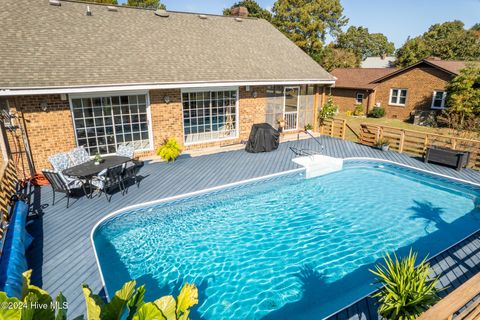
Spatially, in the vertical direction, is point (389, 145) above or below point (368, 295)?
above

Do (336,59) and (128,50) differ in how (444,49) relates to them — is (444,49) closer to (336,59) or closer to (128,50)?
(336,59)

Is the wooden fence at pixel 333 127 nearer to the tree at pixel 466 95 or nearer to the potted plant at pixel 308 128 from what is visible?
the potted plant at pixel 308 128

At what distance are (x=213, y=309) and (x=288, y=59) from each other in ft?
45.6

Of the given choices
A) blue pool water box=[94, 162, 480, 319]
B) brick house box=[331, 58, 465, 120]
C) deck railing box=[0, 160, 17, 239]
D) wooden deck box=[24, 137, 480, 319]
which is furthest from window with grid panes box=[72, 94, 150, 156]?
brick house box=[331, 58, 465, 120]

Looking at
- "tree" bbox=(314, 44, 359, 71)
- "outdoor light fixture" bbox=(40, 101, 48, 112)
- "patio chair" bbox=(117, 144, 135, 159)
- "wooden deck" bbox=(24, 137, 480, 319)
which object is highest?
"tree" bbox=(314, 44, 359, 71)

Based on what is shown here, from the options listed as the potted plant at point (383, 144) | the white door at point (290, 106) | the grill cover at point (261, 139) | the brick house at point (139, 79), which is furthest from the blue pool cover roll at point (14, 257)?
the potted plant at point (383, 144)

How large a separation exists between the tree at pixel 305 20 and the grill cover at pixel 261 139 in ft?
106

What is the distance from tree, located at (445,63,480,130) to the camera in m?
19.1

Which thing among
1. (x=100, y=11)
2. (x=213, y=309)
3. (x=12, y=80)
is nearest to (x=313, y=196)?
(x=213, y=309)

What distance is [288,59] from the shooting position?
1611 cm

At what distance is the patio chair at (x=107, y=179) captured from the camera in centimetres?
856

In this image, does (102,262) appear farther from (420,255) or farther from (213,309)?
(420,255)

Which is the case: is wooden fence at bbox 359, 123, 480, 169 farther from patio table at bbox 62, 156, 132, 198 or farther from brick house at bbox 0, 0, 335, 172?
patio table at bbox 62, 156, 132, 198

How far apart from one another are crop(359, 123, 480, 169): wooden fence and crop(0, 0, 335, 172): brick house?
3.24 metres
